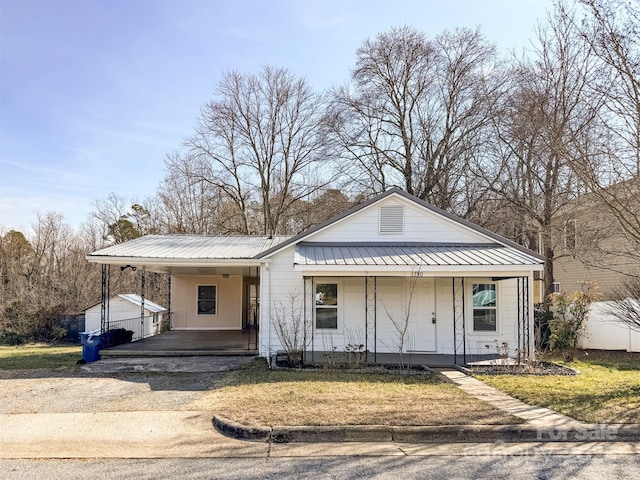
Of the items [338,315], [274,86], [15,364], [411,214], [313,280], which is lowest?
[15,364]

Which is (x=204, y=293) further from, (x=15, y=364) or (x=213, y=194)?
(x=213, y=194)

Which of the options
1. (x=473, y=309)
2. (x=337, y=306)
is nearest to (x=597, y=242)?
(x=473, y=309)

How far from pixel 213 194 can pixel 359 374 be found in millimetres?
23231

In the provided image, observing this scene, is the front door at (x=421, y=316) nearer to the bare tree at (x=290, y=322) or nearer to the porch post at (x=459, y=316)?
the porch post at (x=459, y=316)

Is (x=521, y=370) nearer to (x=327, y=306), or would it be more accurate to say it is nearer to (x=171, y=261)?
(x=327, y=306)

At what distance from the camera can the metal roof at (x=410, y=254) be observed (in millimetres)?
11820

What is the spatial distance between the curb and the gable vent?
315 inches

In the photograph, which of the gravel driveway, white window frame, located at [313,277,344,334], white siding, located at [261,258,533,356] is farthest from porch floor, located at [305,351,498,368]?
the gravel driveway

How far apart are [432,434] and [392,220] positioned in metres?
8.28

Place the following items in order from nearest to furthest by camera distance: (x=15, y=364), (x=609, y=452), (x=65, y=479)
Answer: (x=65, y=479) → (x=609, y=452) → (x=15, y=364)

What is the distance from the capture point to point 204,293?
21266 mm

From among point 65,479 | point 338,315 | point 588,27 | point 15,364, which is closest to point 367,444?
point 65,479

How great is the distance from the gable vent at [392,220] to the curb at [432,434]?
7997mm

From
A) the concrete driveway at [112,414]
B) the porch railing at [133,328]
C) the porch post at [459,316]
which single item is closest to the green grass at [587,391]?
the porch post at [459,316]
